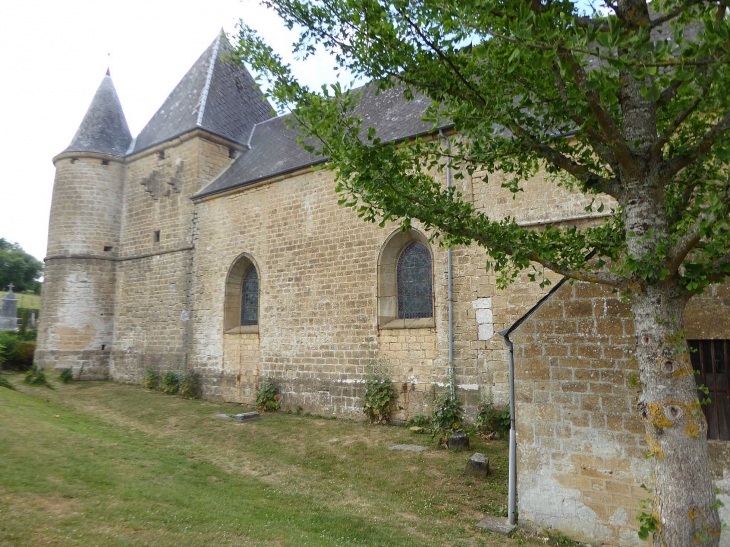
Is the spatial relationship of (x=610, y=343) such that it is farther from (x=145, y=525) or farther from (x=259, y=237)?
(x=259, y=237)

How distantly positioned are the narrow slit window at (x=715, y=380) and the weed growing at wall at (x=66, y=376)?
1620 cm

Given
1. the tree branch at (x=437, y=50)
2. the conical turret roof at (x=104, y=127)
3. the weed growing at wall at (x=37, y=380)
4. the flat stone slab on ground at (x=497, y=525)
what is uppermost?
the conical turret roof at (x=104, y=127)

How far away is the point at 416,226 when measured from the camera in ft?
31.5

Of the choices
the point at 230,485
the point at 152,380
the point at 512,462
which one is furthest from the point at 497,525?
the point at 152,380

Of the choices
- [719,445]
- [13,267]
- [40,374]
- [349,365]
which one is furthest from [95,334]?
[13,267]

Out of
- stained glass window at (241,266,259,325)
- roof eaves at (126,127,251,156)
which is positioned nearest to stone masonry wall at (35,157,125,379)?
roof eaves at (126,127,251,156)

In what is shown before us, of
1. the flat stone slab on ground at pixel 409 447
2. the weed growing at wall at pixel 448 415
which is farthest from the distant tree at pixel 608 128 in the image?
the weed growing at wall at pixel 448 415

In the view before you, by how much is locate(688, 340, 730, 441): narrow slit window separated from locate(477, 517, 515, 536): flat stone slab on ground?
2.02 meters

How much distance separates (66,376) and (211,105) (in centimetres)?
969

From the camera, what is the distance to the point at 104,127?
17375mm

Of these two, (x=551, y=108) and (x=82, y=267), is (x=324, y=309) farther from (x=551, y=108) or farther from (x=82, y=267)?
(x=82, y=267)

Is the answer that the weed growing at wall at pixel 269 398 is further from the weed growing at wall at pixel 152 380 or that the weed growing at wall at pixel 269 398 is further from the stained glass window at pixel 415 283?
the weed growing at wall at pixel 152 380

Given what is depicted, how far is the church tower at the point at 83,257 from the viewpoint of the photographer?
1535cm

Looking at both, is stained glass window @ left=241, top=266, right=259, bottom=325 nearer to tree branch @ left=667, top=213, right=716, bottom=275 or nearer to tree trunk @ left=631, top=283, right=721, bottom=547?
tree trunk @ left=631, top=283, right=721, bottom=547
